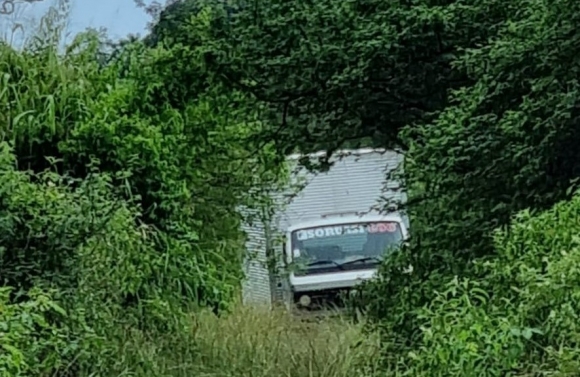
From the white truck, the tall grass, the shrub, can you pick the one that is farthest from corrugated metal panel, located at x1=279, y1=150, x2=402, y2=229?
the shrub

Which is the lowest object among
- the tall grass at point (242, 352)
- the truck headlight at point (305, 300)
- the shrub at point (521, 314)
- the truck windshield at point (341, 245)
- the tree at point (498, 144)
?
the truck headlight at point (305, 300)

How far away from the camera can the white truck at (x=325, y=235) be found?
227 inches

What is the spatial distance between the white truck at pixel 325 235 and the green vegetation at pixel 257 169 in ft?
1.20

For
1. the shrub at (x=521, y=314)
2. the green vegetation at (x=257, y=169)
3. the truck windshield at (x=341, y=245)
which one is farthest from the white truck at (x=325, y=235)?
the shrub at (x=521, y=314)

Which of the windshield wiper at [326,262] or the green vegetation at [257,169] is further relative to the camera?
the windshield wiper at [326,262]

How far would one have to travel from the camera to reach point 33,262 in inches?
142

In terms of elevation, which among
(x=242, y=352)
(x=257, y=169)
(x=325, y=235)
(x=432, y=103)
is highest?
(x=432, y=103)

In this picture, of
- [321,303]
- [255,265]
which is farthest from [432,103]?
[321,303]

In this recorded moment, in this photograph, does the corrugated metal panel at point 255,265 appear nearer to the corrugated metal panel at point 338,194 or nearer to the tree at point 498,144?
the corrugated metal panel at point 338,194

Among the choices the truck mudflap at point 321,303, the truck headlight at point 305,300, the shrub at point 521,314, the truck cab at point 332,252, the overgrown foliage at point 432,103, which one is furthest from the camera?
the truck cab at point 332,252

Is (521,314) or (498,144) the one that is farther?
(498,144)

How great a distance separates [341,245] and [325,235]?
154mm

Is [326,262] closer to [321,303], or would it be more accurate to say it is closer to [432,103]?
[321,303]

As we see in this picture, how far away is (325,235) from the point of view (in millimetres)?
7750
